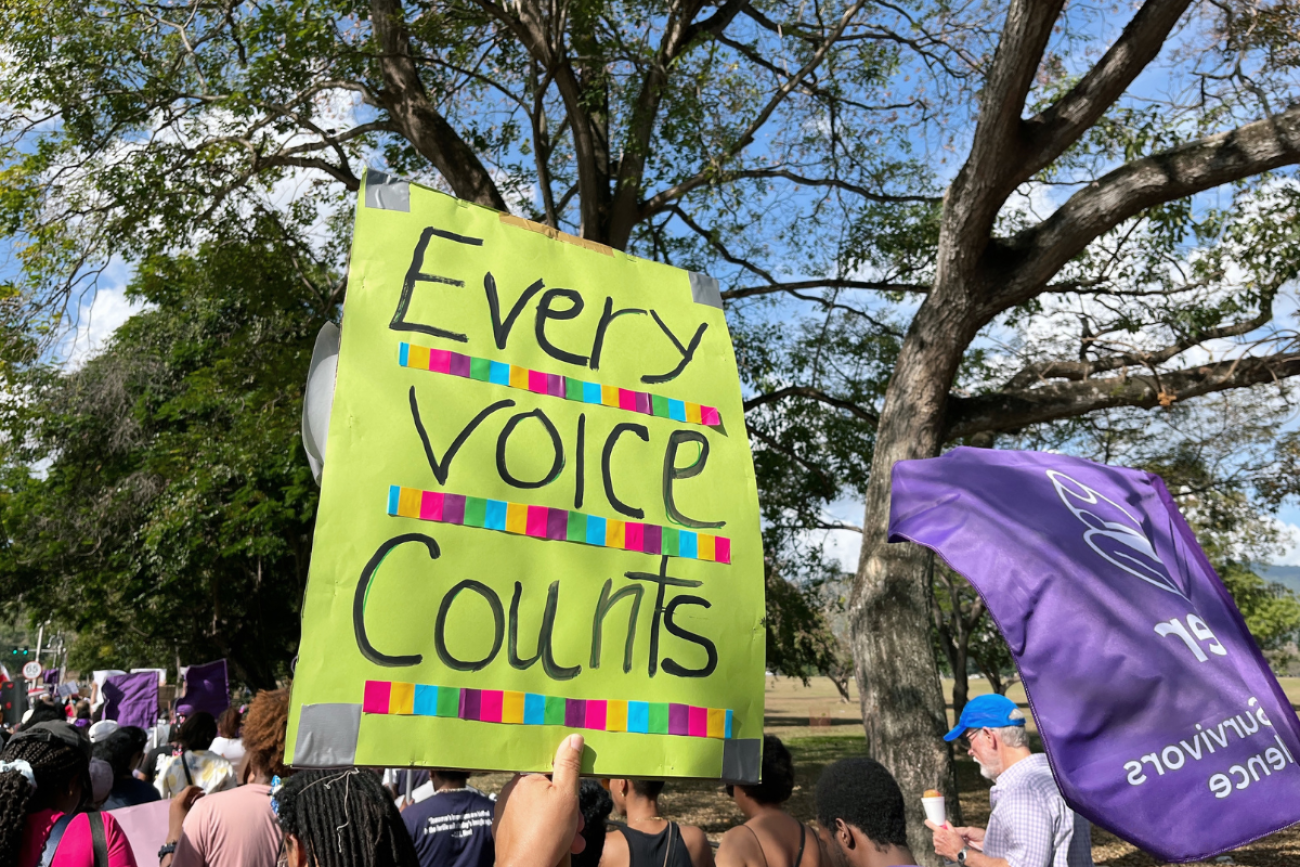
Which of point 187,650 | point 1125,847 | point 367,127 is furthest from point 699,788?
point 187,650

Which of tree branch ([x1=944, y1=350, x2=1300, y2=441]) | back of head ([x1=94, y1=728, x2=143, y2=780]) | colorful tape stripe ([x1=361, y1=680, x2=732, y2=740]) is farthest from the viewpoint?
tree branch ([x1=944, y1=350, x2=1300, y2=441])

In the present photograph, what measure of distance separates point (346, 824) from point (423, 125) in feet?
30.2

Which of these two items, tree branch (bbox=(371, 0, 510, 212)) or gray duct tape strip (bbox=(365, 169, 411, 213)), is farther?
tree branch (bbox=(371, 0, 510, 212))

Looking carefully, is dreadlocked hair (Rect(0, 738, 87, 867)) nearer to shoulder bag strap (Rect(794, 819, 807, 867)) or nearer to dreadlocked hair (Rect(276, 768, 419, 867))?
dreadlocked hair (Rect(276, 768, 419, 867))

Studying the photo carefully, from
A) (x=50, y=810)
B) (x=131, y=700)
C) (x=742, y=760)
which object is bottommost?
(x=50, y=810)

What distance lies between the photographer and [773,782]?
3.91m

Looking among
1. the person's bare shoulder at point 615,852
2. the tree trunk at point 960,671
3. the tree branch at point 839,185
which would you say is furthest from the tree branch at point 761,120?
the tree trunk at point 960,671

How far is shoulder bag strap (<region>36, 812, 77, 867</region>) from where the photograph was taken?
10.0 ft

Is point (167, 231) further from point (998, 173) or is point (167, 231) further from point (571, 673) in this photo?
point (571, 673)

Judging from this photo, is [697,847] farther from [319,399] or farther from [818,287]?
[818,287]

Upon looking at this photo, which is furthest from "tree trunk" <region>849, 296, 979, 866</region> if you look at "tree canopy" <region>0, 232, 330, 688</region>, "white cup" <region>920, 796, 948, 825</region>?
"tree canopy" <region>0, 232, 330, 688</region>

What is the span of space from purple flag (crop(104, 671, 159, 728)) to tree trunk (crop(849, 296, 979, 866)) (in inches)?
544

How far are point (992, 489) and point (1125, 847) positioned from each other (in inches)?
408

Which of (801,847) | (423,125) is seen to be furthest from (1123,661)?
(423,125)
